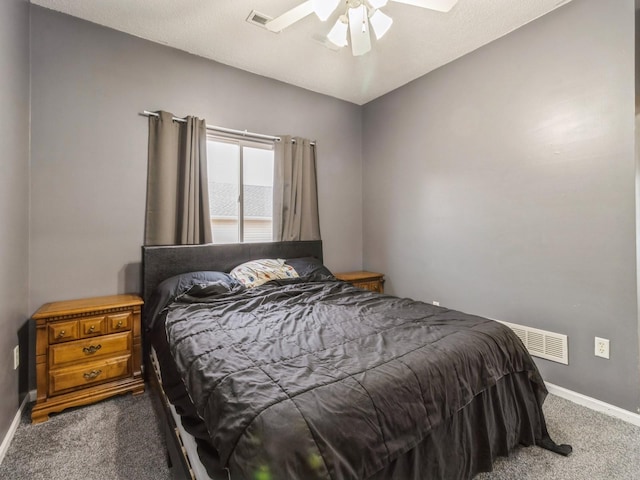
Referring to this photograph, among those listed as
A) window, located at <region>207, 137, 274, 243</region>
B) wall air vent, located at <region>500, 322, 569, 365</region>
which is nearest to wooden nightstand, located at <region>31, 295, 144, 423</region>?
window, located at <region>207, 137, 274, 243</region>

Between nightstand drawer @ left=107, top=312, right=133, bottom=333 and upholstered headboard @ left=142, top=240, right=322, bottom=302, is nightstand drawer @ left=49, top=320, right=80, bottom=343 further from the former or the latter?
upholstered headboard @ left=142, top=240, right=322, bottom=302

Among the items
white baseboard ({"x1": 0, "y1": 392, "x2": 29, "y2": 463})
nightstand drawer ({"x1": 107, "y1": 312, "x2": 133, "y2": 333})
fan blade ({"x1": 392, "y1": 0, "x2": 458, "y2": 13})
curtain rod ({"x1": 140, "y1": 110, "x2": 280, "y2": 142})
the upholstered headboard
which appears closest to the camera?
white baseboard ({"x1": 0, "y1": 392, "x2": 29, "y2": 463})

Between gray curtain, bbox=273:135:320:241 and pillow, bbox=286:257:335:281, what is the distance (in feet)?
1.14

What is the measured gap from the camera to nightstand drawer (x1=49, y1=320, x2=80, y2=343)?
2.02m

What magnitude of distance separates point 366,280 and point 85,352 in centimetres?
264

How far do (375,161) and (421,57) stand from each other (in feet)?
4.13

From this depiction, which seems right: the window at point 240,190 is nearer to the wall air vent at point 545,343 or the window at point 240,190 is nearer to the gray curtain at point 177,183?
the gray curtain at point 177,183

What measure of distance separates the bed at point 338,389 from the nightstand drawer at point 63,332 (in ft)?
1.55

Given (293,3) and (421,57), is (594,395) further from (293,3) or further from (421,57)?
(293,3)

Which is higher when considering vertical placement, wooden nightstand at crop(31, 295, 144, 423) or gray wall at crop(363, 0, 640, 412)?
gray wall at crop(363, 0, 640, 412)

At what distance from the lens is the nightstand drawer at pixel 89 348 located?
2033 mm

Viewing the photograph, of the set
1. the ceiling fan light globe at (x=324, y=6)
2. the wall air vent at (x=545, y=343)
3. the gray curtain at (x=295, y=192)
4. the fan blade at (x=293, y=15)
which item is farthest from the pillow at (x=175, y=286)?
the wall air vent at (x=545, y=343)

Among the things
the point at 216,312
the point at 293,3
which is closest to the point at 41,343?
the point at 216,312

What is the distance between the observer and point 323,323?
71.6 inches
